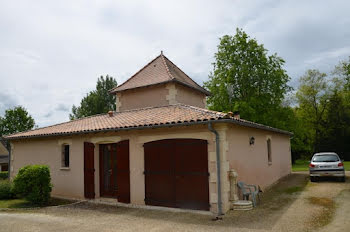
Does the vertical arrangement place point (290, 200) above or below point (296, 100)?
below

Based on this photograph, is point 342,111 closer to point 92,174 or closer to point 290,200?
point 290,200

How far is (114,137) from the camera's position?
32.7ft

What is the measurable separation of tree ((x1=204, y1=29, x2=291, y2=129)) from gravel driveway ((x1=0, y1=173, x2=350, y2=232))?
44.3 ft

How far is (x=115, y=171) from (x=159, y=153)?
2.62 metres

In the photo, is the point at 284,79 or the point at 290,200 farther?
the point at 284,79

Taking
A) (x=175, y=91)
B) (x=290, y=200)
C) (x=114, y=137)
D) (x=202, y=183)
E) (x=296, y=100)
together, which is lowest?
(x=290, y=200)

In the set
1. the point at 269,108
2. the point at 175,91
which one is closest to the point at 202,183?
the point at 175,91

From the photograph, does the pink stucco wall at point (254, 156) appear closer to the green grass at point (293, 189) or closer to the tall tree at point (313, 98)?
the green grass at point (293, 189)

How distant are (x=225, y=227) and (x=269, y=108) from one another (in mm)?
18517

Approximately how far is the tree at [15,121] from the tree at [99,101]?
1484 cm

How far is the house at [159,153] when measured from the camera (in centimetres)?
788

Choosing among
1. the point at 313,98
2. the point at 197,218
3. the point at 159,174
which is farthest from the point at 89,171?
the point at 313,98

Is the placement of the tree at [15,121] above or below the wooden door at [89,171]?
above

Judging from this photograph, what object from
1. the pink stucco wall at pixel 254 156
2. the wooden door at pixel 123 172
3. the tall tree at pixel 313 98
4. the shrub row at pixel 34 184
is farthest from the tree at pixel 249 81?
the shrub row at pixel 34 184
